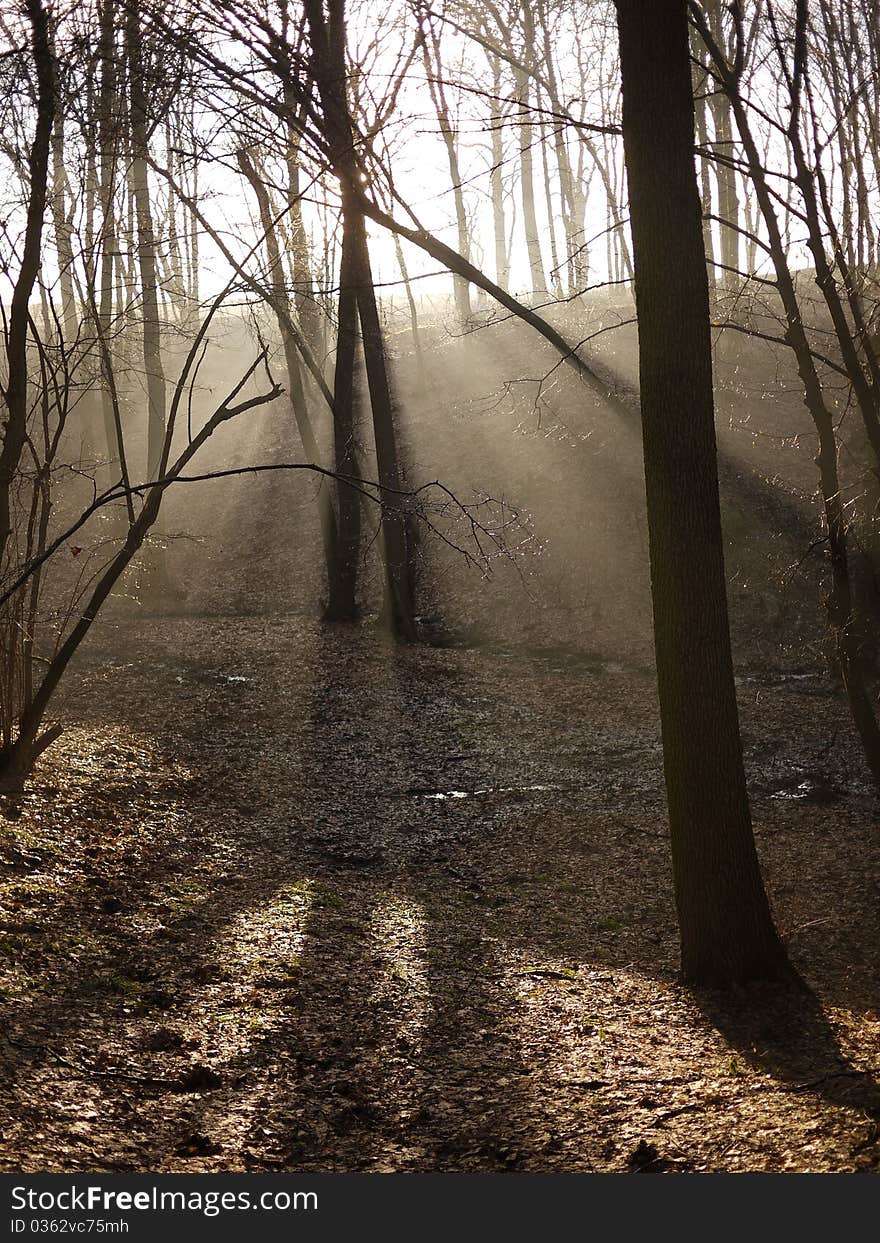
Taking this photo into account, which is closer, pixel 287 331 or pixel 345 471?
pixel 287 331

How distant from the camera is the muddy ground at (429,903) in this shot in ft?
13.0

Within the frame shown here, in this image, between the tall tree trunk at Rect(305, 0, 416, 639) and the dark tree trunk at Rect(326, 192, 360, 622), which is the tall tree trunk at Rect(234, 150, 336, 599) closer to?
the dark tree trunk at Rect(326, 192, 360, 622)

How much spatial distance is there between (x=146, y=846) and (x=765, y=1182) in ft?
16.7

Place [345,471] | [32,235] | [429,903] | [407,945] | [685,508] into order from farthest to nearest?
[345,471] → [32,235] → [429,903] → [407,945] → [685,508]

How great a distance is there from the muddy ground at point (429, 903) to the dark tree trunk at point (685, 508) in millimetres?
671

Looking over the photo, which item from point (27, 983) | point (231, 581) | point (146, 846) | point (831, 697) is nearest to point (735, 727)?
point (27, 983)

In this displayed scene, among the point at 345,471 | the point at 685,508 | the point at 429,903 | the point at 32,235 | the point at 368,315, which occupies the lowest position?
the point at 429,903

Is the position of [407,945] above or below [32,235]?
below

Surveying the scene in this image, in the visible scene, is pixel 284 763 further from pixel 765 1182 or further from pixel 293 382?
pixel 293 382

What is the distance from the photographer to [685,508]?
510 cm

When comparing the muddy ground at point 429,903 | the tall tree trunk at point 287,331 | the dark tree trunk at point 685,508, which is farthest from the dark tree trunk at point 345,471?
the dark tree trunk at point 685,508

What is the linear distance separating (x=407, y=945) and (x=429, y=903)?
853mm

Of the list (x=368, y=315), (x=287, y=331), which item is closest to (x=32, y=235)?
(x=368, y=315)

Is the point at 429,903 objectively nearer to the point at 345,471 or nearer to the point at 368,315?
the point at 368,315
